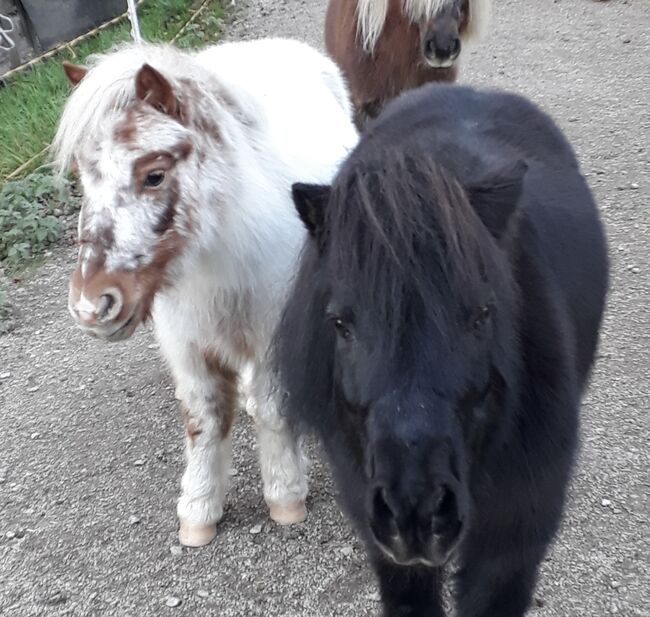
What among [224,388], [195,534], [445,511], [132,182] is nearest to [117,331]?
[132,182]

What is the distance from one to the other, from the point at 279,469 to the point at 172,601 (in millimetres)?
554

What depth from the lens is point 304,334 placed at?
184cm

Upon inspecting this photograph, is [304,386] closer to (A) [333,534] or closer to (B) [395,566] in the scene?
(B) [395,566]

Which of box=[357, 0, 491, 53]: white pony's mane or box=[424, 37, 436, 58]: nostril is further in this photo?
box=[357, 0, 491, 53]: white pony's mane

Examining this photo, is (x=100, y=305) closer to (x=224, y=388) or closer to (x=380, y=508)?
(x=224, y=388)

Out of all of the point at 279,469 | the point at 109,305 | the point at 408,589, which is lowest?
the point at 279,469

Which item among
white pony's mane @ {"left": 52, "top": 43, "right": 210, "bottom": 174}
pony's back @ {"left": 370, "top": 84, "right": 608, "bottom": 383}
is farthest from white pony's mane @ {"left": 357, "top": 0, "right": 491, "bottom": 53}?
white pony's mane @ {"left": 52, "top": 43, "right": 210, "bottom": 174}

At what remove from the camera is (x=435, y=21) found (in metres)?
3.97

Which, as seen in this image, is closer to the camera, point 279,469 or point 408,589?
point 408,589

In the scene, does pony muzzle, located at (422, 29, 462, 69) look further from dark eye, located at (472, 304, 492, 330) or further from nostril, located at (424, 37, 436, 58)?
dark eye, located at (472, 304, 492, 330)

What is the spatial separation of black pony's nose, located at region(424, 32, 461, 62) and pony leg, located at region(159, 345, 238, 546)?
214 cm

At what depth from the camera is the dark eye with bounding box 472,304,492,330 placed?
153 centimetres

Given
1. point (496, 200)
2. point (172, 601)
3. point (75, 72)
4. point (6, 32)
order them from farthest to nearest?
point (6, 32) → point (172, 601) → point (75, 72) → point (496, 200)

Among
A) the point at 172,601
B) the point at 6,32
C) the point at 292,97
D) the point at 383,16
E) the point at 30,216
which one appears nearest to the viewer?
the point at 172,601
